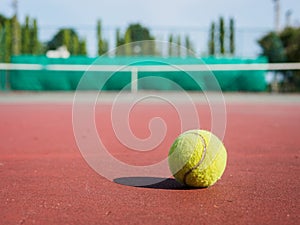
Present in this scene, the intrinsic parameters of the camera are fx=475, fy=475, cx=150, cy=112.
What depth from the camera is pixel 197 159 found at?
3.13 m

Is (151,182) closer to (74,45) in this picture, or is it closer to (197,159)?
(197,159)

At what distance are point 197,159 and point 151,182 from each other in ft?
1.95

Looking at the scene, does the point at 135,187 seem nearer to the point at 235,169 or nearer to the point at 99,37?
the point at 235,169

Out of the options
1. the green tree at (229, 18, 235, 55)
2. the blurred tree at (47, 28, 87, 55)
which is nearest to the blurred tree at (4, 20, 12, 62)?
the blurred tree at (47, 28, 87, 55)

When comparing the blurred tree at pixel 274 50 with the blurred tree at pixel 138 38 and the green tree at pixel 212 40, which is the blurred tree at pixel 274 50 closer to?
the green tree at pixel 212 40

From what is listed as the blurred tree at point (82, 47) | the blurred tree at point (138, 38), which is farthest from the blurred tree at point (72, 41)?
the blurred tree at point (138, 38)

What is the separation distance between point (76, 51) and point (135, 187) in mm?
25914

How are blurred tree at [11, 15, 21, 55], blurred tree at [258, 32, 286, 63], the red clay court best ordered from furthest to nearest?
blurred tree at [258, 32, 286, 63], blurred tree at [11, 15, 21, 55], the red clay court

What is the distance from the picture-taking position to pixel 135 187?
11.1 ft

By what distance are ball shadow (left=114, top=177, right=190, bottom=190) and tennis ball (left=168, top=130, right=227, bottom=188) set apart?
0.13 meters

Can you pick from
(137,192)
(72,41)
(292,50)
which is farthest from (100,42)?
(137,192)

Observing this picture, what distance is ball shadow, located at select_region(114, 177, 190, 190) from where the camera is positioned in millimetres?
3408

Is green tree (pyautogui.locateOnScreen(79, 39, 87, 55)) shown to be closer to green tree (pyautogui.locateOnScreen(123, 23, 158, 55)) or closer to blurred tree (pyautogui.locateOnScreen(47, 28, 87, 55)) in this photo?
blurred tree (pyautogui.locateOnScreen(47, 28, 87, 55))

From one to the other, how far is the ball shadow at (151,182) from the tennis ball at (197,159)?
5.0 inches
